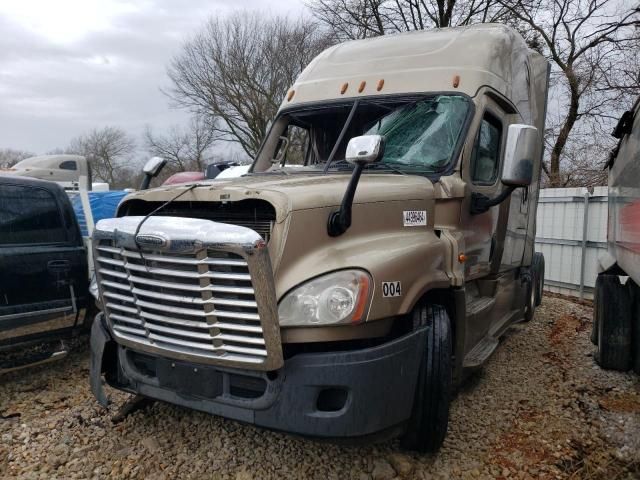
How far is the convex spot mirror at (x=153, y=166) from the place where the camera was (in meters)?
4.16

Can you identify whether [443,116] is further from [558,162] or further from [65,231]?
[558,162]

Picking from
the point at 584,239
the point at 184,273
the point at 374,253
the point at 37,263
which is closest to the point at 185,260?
the point at 184,273

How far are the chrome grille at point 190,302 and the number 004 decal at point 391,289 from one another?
663 mm

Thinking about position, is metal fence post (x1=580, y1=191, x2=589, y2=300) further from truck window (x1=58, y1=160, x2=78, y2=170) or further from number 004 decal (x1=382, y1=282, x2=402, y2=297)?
truck window (x1=58, y1=160, x2=78, y2=170)

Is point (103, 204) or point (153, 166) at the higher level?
point (153, 166)

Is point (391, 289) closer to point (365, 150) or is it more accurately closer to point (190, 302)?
point (365, 150)

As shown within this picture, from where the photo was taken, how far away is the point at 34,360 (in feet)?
14.5

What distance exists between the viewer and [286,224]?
264 centimetres

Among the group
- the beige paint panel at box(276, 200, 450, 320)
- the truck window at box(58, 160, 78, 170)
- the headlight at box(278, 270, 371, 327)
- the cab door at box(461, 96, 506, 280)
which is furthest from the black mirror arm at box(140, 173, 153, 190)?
the truck window at box(58, 160, 78, 170)

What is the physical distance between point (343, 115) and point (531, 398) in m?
2.90

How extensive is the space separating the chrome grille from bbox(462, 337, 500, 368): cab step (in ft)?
6.18

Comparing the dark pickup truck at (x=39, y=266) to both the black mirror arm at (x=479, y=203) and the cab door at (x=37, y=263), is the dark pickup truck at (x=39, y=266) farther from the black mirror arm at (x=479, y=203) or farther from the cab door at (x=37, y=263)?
the black mirror arm at (x=479, y=203)

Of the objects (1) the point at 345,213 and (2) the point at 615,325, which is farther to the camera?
(2) the point at 615,325

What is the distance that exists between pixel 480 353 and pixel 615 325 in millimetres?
1836
